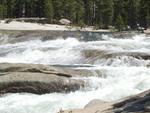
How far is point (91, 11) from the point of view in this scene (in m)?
103

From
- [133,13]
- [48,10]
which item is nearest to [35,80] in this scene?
[48,10]

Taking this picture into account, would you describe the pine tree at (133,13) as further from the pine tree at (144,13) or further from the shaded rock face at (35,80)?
the shaded rock face at (35,80)

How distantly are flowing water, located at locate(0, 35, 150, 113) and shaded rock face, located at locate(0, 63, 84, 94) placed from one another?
39 centimetres

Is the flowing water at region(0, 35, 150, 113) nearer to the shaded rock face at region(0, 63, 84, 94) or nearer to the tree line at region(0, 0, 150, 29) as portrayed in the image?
the shaded rock face at region(0, 63, 84, 94)

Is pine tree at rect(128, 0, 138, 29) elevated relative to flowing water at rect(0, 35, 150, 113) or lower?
lower

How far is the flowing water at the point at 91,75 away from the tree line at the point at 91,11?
46.0 meters

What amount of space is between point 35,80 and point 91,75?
11.4 ft

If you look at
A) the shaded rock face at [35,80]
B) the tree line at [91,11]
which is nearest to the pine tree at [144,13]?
the tree line at [91,11]

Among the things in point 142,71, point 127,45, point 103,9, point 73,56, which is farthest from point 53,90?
point 103,9

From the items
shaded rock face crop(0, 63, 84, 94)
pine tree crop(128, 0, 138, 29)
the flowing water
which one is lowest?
pine tree crop(128, 0, 138, 29)

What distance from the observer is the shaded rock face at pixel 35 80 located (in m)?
18.7

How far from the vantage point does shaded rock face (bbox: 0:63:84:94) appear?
18.7m

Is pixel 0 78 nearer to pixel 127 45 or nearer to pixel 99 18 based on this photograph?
pixel 127 45

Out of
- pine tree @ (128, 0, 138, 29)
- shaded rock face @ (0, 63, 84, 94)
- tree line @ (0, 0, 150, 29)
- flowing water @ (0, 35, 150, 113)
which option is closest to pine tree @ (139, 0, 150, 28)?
tree line @ (0, 0, 150, 29)
